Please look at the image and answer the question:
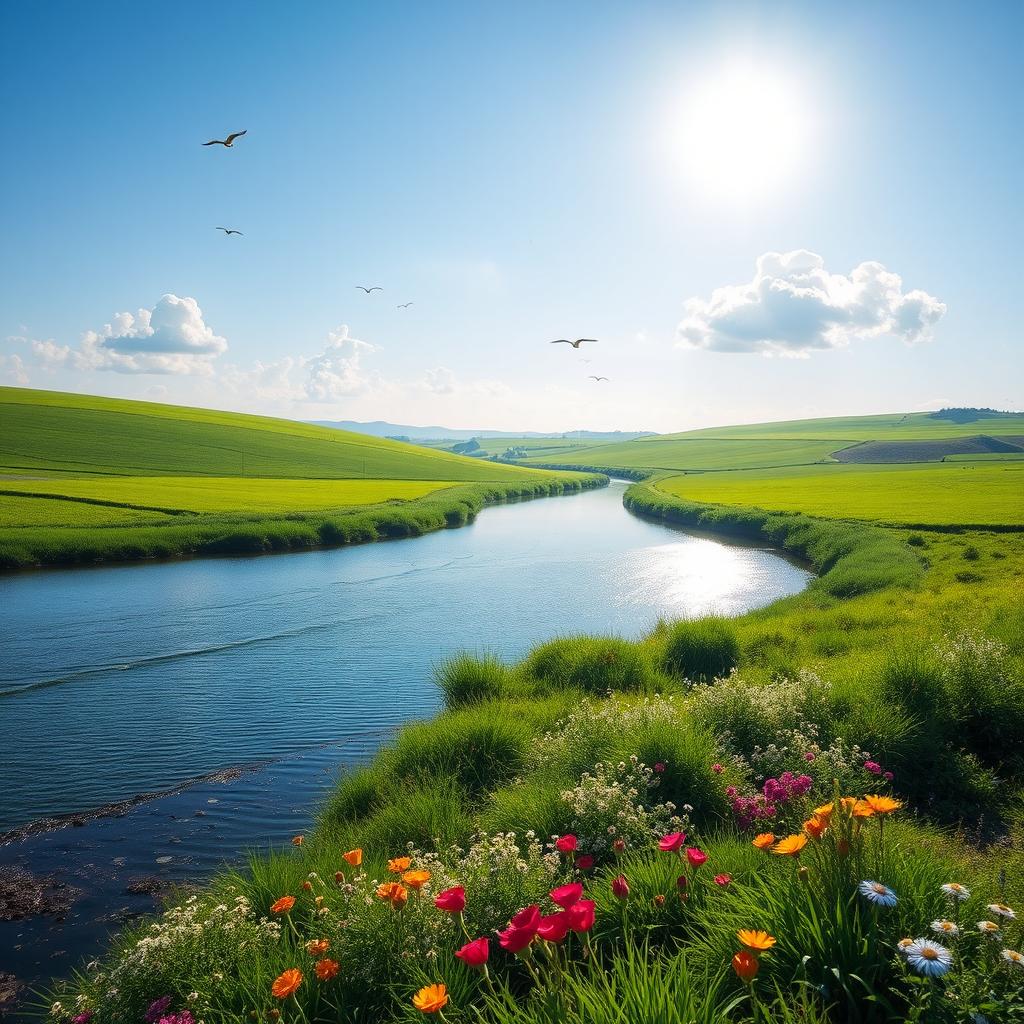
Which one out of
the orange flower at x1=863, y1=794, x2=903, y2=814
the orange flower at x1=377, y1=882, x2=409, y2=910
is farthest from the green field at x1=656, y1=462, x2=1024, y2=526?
the orange flower at x1=377, y1=882, x2=409, y2=910

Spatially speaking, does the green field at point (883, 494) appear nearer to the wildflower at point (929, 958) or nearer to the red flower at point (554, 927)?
the wildflower at point (929, 958)

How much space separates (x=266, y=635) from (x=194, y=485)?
36.0 meters

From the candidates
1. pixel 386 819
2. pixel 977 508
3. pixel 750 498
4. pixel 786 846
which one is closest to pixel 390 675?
pixel 386 819

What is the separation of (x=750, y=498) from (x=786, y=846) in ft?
186

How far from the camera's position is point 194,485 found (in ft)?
172

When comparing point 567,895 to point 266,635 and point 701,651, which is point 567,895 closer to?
point 701,651

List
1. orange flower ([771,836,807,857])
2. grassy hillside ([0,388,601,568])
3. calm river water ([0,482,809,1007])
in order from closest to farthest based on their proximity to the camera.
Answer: orange flower ([771,836,807,857])
calm river water ([0,482,809,1007])
grassy hillside ([0,388,601,568])

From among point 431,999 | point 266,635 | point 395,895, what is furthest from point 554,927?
point 266,635

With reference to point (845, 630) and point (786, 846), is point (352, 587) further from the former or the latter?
point (786, 846)

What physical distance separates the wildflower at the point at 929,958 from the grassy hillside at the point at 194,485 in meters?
34.0

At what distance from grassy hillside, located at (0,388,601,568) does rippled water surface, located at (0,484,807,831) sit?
2.65m

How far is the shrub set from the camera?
14.8 m

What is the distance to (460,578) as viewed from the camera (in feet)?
99.8

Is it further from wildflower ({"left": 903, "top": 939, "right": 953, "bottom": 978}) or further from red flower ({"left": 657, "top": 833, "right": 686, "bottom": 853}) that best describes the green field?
wildflower ({"left": 903, "top": 939, "right": 953, "bottom": 978})
